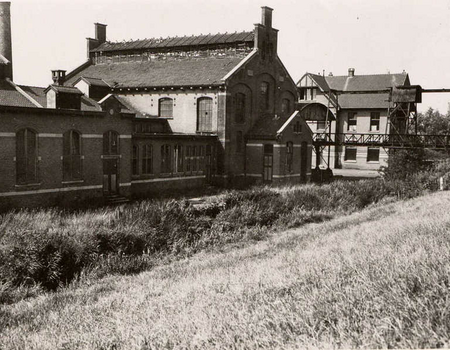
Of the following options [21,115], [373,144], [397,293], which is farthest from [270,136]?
[397,293]

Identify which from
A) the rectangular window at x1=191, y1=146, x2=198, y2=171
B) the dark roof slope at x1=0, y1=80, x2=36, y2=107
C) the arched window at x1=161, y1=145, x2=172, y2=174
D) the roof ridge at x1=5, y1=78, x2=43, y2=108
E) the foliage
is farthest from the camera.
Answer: the rectangular window at x1=191, y1=146, x2=198, y2=171

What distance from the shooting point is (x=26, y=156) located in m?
22.0

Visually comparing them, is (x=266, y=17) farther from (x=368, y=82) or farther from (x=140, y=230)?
(x=140, y=230)

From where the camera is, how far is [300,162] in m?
36.8

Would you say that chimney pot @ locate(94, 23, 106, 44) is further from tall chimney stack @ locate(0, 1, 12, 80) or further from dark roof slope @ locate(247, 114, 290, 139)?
dark roof slope @ locate(247, 114, 290, 139)

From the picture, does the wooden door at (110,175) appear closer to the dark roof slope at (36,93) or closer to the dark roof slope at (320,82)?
the dark roof slope at (36,93)

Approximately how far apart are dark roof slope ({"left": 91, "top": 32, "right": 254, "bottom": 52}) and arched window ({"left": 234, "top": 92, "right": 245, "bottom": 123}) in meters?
4.19

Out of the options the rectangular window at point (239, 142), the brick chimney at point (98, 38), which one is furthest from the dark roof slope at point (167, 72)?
the rectangular window at point (239, 142)

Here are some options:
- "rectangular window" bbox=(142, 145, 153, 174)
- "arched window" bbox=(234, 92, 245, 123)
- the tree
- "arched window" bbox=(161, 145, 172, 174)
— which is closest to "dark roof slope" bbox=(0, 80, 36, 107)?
"rectangular window" bbox=(142, 145, 153, 174)

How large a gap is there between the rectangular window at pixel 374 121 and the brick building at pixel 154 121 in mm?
13692

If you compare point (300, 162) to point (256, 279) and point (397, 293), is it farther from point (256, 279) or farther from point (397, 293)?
point (397, 293)

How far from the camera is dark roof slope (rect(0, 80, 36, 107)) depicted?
879 inches

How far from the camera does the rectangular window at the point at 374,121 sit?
50.0 m

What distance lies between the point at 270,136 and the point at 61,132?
1542 cm
